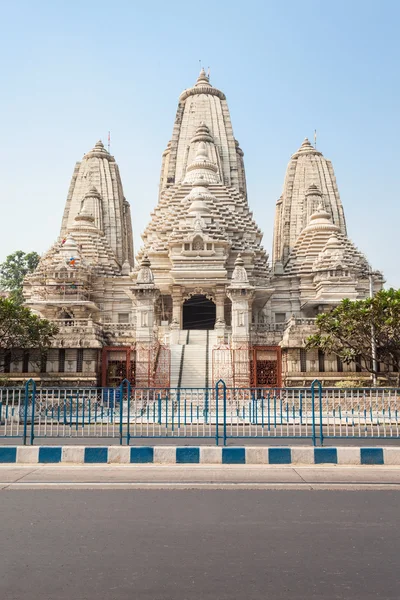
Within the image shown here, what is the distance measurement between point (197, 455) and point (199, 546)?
5.77 m

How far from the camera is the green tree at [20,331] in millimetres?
26573

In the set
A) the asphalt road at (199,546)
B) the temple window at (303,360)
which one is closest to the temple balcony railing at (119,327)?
the temple window at (303,360)

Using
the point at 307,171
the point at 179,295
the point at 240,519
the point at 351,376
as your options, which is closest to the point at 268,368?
the point at 351,376

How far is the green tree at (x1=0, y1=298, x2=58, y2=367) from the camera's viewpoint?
26.6 m

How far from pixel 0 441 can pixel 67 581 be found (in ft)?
32.2

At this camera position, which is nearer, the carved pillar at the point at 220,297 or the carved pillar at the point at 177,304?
the carved pillar at the point at 177,304

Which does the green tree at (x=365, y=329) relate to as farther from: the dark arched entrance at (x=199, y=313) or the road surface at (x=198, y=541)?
the dark arched entrance at (x=199, y=313)

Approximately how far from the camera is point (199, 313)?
156 ft

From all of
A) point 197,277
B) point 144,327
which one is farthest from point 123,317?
point 144,327

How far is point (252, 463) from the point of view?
11.5 metres

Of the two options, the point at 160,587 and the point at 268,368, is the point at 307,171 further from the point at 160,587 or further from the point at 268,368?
the point at 160,587

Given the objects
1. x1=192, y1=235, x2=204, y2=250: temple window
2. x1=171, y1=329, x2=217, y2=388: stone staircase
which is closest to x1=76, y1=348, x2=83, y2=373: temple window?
x1=171, y1=329, x2=217, y2=388: stone staircase

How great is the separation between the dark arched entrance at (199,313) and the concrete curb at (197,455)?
1357 inches

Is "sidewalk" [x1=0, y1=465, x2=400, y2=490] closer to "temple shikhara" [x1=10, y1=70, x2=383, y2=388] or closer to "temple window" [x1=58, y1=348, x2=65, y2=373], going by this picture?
"temple shikhara" [x1=10, y1=70, x2=383, y2=388]
